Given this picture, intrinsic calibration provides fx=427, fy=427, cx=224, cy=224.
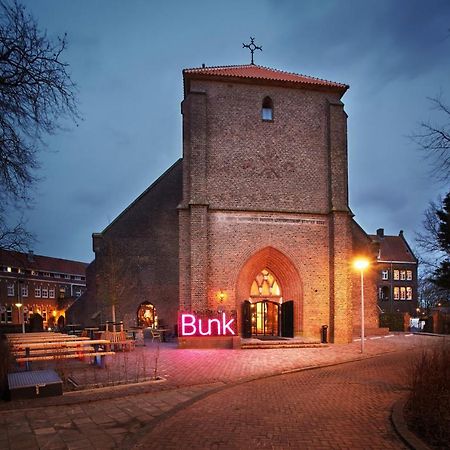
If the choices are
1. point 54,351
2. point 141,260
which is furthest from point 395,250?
point 54,351

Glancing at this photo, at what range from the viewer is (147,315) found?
25969mm

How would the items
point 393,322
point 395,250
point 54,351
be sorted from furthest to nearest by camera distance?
point 395,250, point 393,322, point 54,351

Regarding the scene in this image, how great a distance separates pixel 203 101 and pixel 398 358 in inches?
574

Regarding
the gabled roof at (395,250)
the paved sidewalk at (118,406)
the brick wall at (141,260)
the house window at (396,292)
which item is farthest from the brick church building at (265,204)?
the house window at (396,292)

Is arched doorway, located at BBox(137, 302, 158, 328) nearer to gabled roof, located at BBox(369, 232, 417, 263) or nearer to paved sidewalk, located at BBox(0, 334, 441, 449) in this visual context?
paved sidewalk, located at BBox(0, 334, 441, 449)

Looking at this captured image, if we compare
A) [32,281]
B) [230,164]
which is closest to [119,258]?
[230,164]

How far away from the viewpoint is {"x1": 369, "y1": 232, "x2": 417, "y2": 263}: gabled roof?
195 feet

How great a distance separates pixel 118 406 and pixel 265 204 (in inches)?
581

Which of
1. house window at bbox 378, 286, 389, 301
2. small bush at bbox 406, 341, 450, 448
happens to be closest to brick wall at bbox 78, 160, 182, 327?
small bush at bbox 406, 341, 450, 448

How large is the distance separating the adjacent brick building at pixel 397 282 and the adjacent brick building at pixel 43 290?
1818 inches

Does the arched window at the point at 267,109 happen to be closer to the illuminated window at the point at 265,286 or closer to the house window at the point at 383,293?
the illuminated window at the point at 265,286

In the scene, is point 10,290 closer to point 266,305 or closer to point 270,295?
point 266,305

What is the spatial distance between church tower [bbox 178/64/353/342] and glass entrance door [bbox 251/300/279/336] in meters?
0.11

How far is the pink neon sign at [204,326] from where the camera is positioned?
18391 mm
